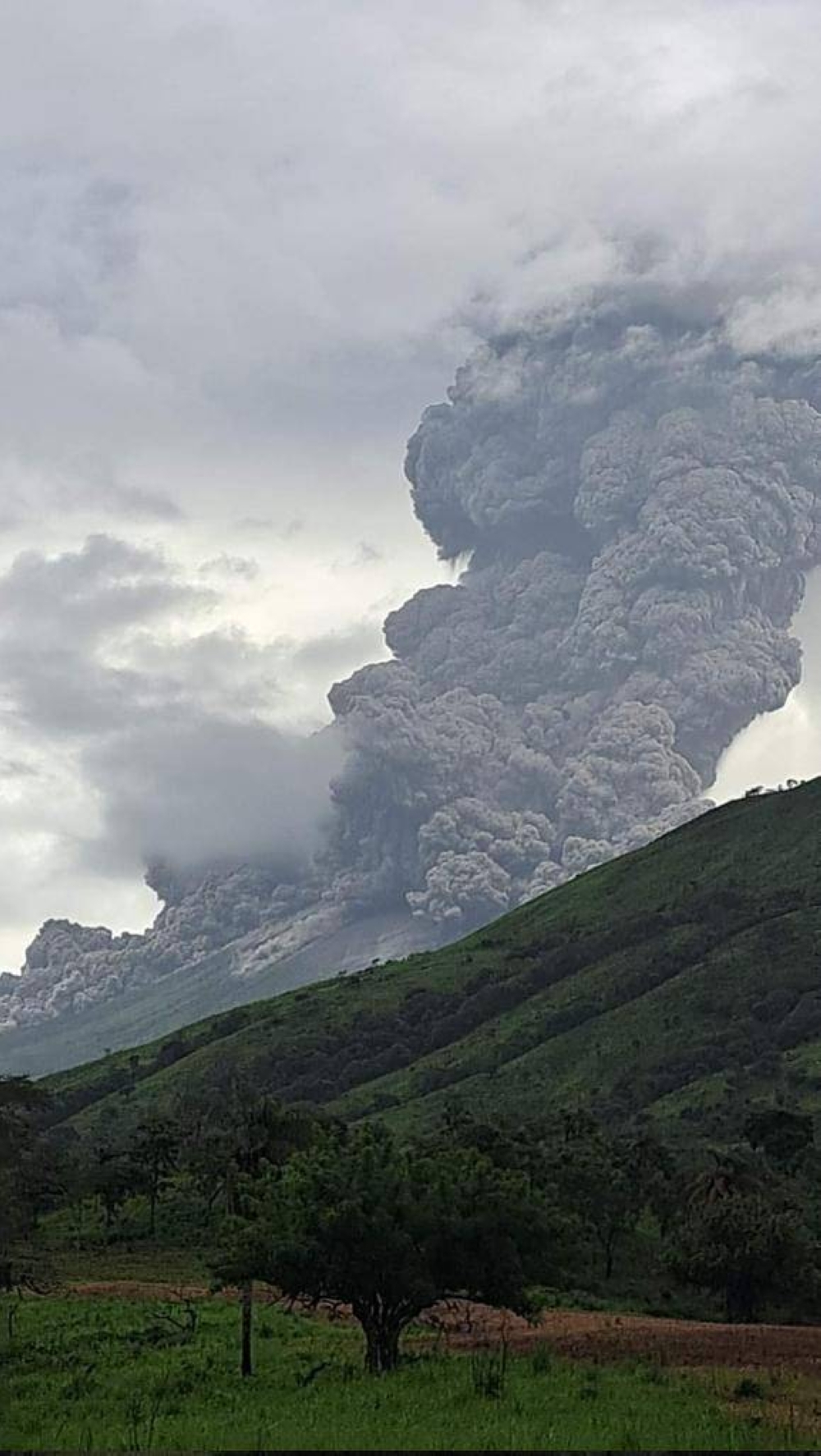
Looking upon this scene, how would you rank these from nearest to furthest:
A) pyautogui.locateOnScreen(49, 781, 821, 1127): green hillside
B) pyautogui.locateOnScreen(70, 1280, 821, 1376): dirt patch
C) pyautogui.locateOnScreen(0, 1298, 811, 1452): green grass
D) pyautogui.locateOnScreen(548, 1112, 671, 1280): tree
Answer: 1. pyautogui.locateOnScreen(0, 1298, 811, 1452): green grass
2. pyautogui.locateOnScreen(70, 1280, 821, 1376): dirt patch
3. pyautogui.locateOnScreen(548, 1112, 671, 1280): tree
4. pyautogui.locateOnScreen(49, 781, 821, 1127): green hillside

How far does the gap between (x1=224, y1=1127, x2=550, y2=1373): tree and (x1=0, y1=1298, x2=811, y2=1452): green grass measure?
188 cm

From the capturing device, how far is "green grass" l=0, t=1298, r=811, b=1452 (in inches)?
1167

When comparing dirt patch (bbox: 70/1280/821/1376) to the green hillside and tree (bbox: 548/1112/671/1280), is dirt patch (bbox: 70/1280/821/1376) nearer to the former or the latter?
tree (bbox: 548/1112/671/1280)

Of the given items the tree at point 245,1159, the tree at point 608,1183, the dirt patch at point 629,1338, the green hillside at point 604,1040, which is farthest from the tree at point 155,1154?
the dirt patch at point 629,1338

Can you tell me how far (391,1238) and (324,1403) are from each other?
665 cm

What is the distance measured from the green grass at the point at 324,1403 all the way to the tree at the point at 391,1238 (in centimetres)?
188

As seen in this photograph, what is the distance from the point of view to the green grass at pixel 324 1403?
2964cm

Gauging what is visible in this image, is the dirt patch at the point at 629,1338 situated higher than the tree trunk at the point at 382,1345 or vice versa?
the tree trunk at the point at 382,1345

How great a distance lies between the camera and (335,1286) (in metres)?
43.6

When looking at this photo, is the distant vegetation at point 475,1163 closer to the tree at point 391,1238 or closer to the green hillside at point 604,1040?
the tree at point 391,1238

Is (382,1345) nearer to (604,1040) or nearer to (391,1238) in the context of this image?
(391,1238)

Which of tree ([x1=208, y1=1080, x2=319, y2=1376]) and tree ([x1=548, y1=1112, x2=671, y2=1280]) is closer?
tree ([x1=208, y1=1080, x2=319, y2=1376])

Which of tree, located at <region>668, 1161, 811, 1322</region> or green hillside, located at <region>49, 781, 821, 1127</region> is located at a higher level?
green hillside, located at <region>49, 781, 821, 1127</region>

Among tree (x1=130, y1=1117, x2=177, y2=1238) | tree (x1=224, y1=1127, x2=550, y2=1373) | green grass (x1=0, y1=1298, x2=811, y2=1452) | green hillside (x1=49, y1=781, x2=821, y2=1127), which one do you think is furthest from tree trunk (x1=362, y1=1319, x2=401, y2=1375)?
green hillside (x1=49, y1=781, x2=821, y2=1127)
